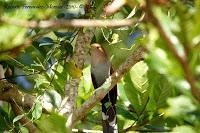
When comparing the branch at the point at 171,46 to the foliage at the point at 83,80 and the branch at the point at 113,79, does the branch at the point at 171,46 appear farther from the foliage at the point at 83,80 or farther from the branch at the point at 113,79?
the branch at the point at 113,79

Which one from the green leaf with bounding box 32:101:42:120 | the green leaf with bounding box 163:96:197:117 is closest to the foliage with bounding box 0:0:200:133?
the green leaf with bounding box 32:101:42:120

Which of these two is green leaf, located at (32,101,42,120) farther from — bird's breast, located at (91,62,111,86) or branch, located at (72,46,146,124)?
bird's breast, located at (91,62,111,86)

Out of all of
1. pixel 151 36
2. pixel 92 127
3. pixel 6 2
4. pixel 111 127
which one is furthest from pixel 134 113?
pixel 151 36

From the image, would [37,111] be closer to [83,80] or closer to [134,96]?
[134,96]

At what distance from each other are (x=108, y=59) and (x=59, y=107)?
53cm

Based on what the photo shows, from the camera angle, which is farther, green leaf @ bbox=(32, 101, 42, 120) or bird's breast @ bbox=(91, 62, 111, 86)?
bird's breast @ bbox=(91, 62, 111, 86)

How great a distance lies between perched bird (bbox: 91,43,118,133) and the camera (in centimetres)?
156

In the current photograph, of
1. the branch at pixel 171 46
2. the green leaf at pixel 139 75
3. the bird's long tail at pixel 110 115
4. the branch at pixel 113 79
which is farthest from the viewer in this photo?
the bird's long tail at pixel 110 115

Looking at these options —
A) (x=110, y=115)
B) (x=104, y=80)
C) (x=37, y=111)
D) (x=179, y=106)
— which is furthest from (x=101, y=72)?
(x=179, y=106)

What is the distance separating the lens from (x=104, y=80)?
1.84 metres

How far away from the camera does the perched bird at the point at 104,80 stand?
1558mm

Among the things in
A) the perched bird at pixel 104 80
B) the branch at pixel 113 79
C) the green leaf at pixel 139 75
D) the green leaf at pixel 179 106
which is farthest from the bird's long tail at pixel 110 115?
the green leaf at pixel 179 106

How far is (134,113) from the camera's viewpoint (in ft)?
5.15

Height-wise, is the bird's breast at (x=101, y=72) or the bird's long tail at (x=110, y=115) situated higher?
the bird's breast at (x=101, y=72)
